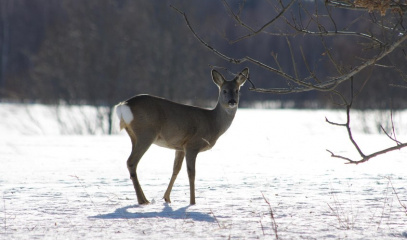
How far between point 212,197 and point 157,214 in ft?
4.79

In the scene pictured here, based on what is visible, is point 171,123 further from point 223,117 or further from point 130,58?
point 130,58

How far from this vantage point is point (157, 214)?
22.5ft

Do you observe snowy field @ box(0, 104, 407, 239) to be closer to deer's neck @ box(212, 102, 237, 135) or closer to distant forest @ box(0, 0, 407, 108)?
deer's neck @ box(212, 102, 237, 135)

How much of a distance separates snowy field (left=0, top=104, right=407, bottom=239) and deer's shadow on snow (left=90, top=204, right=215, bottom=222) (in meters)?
0.01

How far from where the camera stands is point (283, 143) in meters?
18.3

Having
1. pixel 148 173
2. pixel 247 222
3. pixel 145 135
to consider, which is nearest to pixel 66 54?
pixel 148 173

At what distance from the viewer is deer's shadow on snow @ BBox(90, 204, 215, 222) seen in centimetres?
666

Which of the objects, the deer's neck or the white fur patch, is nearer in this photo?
the white fur patch

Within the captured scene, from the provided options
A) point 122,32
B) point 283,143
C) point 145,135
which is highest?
point 122,32

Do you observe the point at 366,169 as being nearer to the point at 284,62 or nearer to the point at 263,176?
the point at 263,176

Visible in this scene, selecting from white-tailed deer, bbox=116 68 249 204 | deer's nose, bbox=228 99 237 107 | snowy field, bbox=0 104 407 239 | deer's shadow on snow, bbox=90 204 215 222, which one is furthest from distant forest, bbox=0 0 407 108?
deer's shadow on snow, bbox=90 204 215 222

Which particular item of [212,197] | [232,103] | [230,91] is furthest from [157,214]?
[230,91]

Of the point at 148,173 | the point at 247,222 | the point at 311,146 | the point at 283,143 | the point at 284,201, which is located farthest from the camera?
the point at 283,143

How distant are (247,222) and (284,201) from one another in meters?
1.49
